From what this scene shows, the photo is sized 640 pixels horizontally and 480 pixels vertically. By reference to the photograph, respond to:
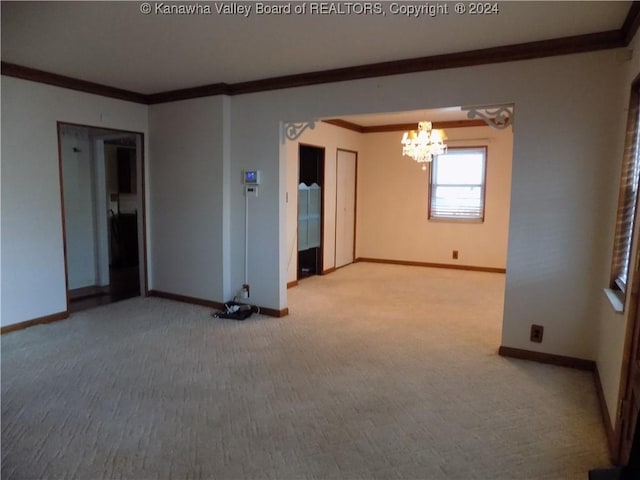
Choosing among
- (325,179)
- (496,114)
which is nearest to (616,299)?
(496,114)

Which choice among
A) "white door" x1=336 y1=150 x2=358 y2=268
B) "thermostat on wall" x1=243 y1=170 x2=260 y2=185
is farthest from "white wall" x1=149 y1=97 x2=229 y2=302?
"white door" x1=336 y1=150 x2=358 y2=268

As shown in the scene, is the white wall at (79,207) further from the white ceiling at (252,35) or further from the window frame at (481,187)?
the window frame at (481,187)

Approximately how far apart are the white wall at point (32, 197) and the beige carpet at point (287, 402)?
34cm

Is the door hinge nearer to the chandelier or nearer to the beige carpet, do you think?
the beige carpet

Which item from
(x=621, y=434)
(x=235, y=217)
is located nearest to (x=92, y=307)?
(x=235, y=217)

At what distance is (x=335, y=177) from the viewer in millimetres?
6934

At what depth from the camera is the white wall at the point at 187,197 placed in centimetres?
468

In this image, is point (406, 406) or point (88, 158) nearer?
point (406, 406)

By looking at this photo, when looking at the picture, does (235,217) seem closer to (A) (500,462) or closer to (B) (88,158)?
(B) (88,158)

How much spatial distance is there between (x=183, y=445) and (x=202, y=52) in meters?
2.82

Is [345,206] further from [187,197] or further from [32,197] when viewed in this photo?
[32,197]

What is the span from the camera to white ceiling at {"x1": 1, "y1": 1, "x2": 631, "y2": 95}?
8.70 ft

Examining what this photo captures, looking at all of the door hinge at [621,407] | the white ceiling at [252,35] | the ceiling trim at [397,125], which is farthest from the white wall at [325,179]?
the door hinge at [621,407]

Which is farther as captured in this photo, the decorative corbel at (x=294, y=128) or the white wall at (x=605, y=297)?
the decorative corbel at (x=294, y=128)
